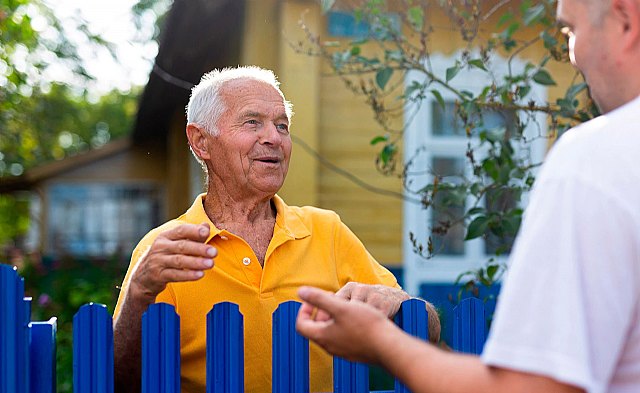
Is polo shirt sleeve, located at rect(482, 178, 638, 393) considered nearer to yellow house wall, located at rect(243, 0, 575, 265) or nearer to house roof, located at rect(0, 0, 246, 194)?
house roof, located at rect(0, 0, 246, 194)

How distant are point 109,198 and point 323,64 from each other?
49.4 ft

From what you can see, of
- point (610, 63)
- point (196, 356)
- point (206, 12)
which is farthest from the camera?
point (206, 12)

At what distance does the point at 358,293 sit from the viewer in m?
2.01

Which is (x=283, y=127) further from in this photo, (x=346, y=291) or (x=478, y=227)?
(x=478, y=227)

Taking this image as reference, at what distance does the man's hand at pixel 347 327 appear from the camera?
4.05ft

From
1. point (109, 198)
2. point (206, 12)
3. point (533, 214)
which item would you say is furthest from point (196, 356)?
point (109, 198)

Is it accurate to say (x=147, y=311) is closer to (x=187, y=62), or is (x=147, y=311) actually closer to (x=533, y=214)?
(x=533, y=214)

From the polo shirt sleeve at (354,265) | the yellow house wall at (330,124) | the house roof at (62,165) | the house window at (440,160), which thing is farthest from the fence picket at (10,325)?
the house roof at (62,165)

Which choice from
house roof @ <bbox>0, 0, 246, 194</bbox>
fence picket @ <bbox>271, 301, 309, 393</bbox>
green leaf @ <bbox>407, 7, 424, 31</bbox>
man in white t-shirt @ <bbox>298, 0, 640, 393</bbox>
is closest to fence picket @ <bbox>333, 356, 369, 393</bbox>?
fence picket @ <bbox>271, 301, 309, 393</bbox>

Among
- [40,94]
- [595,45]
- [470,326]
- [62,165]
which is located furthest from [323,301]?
[62,165]

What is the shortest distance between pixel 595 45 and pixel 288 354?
1189mm

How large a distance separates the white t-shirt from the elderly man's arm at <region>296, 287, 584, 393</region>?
0.8 inches

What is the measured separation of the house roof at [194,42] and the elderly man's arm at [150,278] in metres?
3.16

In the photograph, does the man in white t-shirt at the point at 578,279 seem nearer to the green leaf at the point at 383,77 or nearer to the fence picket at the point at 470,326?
the fence picket at the point at 470,326
